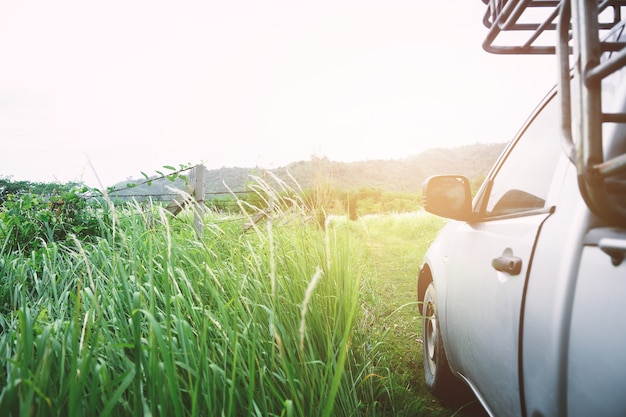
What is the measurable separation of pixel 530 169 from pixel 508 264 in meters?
0.56

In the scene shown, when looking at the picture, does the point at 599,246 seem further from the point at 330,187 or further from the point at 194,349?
the point at 330,187

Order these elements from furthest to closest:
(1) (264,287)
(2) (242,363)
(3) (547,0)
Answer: (1) (264,287) → (3) (547,0) → (2) (242,363)

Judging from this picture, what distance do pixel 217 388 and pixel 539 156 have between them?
5.28ft

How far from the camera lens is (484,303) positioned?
58.6 inches

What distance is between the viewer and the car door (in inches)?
48.2

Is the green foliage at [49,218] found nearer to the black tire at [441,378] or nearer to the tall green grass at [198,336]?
the tall green grass at [198,336]

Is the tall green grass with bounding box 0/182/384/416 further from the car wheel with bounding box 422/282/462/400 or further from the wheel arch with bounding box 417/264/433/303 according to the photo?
the wheel arch with bounding box 417/264/433/303

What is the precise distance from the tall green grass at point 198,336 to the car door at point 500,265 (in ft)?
1.71

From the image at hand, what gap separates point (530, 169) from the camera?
1580 mm

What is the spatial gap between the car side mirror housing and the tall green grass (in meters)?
0.63

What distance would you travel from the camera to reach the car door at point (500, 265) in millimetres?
1225

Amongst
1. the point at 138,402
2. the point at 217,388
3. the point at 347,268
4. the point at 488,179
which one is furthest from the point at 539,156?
the point at 138,402

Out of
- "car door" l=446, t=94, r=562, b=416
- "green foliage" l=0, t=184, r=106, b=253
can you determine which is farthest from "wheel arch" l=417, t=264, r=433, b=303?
"green foliage" l=0, t=184, r=106, b=253

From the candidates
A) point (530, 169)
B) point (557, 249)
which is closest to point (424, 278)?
point (530, 169)
